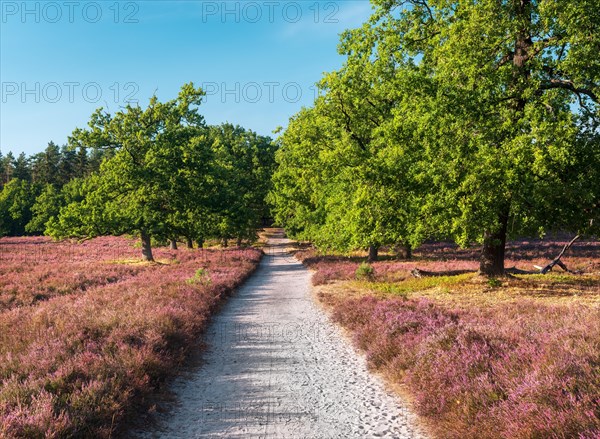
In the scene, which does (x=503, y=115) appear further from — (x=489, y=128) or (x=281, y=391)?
(x=281, y=391)

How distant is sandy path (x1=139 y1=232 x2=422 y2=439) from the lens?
17.6 feet

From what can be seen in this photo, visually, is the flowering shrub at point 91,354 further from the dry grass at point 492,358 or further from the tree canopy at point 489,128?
the tree canopy at point 489,128

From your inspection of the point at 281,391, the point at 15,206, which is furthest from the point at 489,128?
the point at 15,206

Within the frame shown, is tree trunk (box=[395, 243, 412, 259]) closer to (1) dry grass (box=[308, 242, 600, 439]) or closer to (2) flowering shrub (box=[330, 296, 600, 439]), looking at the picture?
(1) dry grass (box=[308, 242, 600, 439])

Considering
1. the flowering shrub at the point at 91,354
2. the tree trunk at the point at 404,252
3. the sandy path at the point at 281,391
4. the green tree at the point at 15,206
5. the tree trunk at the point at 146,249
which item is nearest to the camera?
the flowering shrub at the point at 91,354

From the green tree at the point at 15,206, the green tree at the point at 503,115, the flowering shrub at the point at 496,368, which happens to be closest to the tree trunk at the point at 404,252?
the green tree at the point at 503,115

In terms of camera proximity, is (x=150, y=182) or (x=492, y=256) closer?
(x=492, y=256)

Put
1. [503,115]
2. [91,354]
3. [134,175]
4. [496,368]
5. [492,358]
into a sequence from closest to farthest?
1. [496,368]
2. [492,358]
3. [91,354]
4. [503,115]
5. [134,175]

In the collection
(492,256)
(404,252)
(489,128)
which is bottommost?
(404,252)

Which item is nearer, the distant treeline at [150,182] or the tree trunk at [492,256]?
the tree trunk at [492,256]

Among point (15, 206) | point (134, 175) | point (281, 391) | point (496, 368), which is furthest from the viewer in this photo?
point (15, 206)

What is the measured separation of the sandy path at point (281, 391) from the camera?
5.36 meters

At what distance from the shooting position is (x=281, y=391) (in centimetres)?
663

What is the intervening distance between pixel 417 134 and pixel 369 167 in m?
2.39
